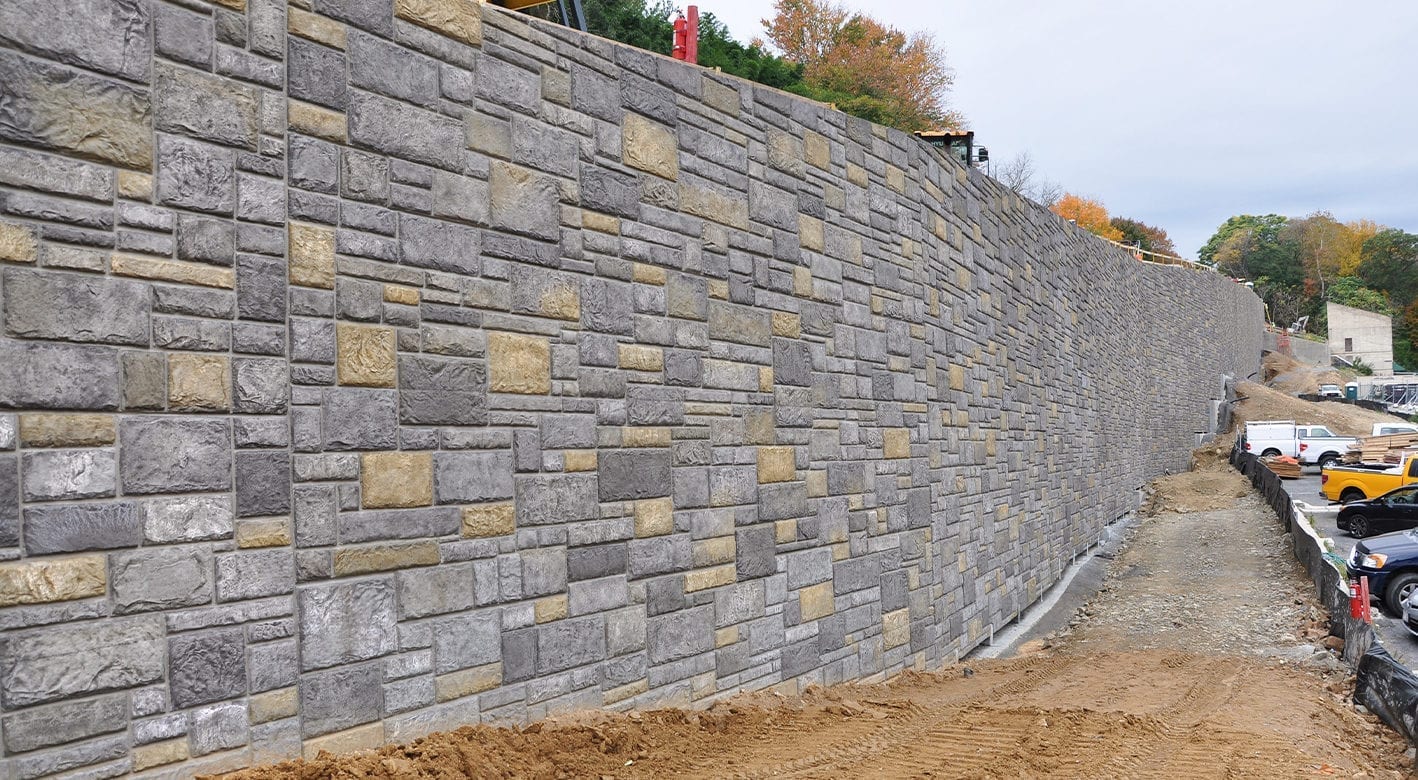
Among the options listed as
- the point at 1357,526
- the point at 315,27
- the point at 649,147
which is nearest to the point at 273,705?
the point at 315,27

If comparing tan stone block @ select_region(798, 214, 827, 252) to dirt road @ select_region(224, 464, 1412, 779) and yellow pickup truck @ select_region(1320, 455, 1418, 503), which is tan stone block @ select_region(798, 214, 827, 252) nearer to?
dirt road @ select_region(224, 464, 1412, 779)

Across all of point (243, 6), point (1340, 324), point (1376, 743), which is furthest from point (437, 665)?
point (1340, 324)

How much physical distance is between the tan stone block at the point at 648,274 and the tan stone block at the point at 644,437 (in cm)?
95

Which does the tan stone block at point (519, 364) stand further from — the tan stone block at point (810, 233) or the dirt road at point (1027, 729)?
the tan stone block at point (810, 233)

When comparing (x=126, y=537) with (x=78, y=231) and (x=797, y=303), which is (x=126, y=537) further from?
(x=797, y=303)

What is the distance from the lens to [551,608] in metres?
5.66

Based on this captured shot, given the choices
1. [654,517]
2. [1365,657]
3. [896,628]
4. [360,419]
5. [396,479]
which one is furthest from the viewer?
[896,628]

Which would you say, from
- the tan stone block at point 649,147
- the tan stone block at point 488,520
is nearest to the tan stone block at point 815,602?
the tan stone block at point 488,520

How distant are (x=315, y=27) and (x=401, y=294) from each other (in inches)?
50.6

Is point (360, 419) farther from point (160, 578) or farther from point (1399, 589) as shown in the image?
point (1399, 589)

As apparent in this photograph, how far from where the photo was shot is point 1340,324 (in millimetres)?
79625

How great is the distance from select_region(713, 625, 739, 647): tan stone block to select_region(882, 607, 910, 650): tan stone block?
2.38 metres

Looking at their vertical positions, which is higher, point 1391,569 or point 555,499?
point 555,499

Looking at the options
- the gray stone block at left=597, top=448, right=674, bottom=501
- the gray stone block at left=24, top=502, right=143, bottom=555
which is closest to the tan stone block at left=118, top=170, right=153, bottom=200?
the gray stone block at left=24, top=502, right=143, bottom=555
